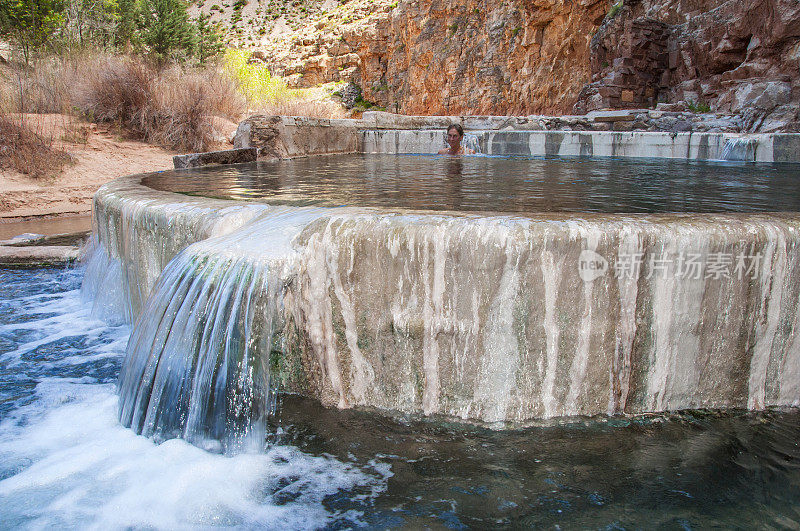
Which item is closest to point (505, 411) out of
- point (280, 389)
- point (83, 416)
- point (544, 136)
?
point (280, 389)

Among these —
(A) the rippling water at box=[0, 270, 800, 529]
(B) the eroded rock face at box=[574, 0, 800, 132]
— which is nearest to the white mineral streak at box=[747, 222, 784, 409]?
(A) the rippling water at box=[0, 270, 800, 529]

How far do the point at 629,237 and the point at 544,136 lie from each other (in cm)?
737

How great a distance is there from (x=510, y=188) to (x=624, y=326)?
7.24 feet

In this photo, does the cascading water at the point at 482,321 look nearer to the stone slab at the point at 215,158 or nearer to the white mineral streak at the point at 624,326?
the white mineral streak at the point at 624,326

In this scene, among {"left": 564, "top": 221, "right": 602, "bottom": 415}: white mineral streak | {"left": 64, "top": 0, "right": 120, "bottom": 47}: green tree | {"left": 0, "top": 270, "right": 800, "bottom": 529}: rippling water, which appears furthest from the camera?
{"left": 64, "top": 0, "right": 120, "bottom": 47}: green tree

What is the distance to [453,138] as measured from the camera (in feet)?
27.2

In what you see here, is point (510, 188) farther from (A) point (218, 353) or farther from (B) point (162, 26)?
(B) point (162, 26)

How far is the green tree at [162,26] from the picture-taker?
1989 cm

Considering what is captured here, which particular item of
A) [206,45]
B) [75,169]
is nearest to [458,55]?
[206,45]

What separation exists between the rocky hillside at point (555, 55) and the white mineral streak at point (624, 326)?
1046 cm

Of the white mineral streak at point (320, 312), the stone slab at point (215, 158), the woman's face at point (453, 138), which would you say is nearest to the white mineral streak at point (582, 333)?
the white mineral streak at point (320, 312)

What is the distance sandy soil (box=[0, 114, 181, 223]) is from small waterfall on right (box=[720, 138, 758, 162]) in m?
8.76

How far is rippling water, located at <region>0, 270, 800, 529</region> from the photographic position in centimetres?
172

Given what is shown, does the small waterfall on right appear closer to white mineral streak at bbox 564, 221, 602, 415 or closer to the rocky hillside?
the rocky hillside
